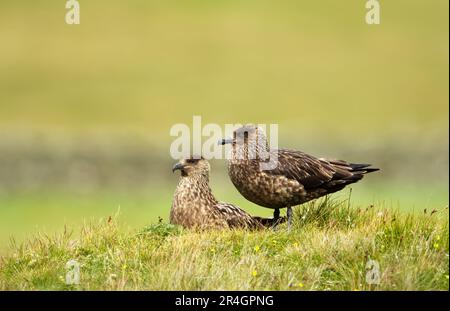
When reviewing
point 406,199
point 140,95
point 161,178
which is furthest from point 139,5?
point 406,199

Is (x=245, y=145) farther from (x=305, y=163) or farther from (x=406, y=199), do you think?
(x=406, y=199)

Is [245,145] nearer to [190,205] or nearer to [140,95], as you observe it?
[190,205]

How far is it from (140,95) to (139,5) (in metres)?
20.7

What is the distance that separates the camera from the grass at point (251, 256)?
1012 cm

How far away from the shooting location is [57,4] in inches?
2776

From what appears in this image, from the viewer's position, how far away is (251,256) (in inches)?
428

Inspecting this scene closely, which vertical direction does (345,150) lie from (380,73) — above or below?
below

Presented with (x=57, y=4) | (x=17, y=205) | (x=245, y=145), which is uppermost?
(x=57, y=4)

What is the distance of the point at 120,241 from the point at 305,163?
3439 mm

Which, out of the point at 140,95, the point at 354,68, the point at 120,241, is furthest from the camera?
the point at 354,68

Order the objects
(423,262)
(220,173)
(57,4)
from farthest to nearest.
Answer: (57,4) → (220,173) → (423,262)

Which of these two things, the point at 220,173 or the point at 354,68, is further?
the point at 354,68

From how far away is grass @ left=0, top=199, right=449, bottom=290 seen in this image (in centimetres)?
1012

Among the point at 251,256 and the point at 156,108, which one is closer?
the point at 251,256
